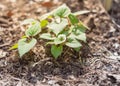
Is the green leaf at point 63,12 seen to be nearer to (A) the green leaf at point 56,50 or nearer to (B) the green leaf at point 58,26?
(B) the green leaf at point 58,26

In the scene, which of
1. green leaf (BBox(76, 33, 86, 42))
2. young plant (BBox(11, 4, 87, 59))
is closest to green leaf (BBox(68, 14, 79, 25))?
young plant (BBox(11, 4, 87, 59))

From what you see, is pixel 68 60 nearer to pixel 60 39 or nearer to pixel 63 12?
pixel 60 39

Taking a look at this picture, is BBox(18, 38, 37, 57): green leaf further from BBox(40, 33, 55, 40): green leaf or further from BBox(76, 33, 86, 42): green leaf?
BBox(76, 33, 86, 42): green leaf

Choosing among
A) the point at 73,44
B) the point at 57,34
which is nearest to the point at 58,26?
the point at 57,34

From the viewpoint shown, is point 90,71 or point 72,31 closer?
point 90,71

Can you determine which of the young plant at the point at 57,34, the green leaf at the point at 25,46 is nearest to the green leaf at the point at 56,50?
the young plant at the point at 57,34

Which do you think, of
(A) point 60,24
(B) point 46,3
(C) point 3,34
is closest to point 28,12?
(B) point 46,3

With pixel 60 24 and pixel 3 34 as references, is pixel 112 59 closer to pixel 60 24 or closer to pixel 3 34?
pixel 60 24

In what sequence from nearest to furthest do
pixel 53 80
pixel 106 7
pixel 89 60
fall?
pixel 53 80, pixel 89 60, pixel 106 7
